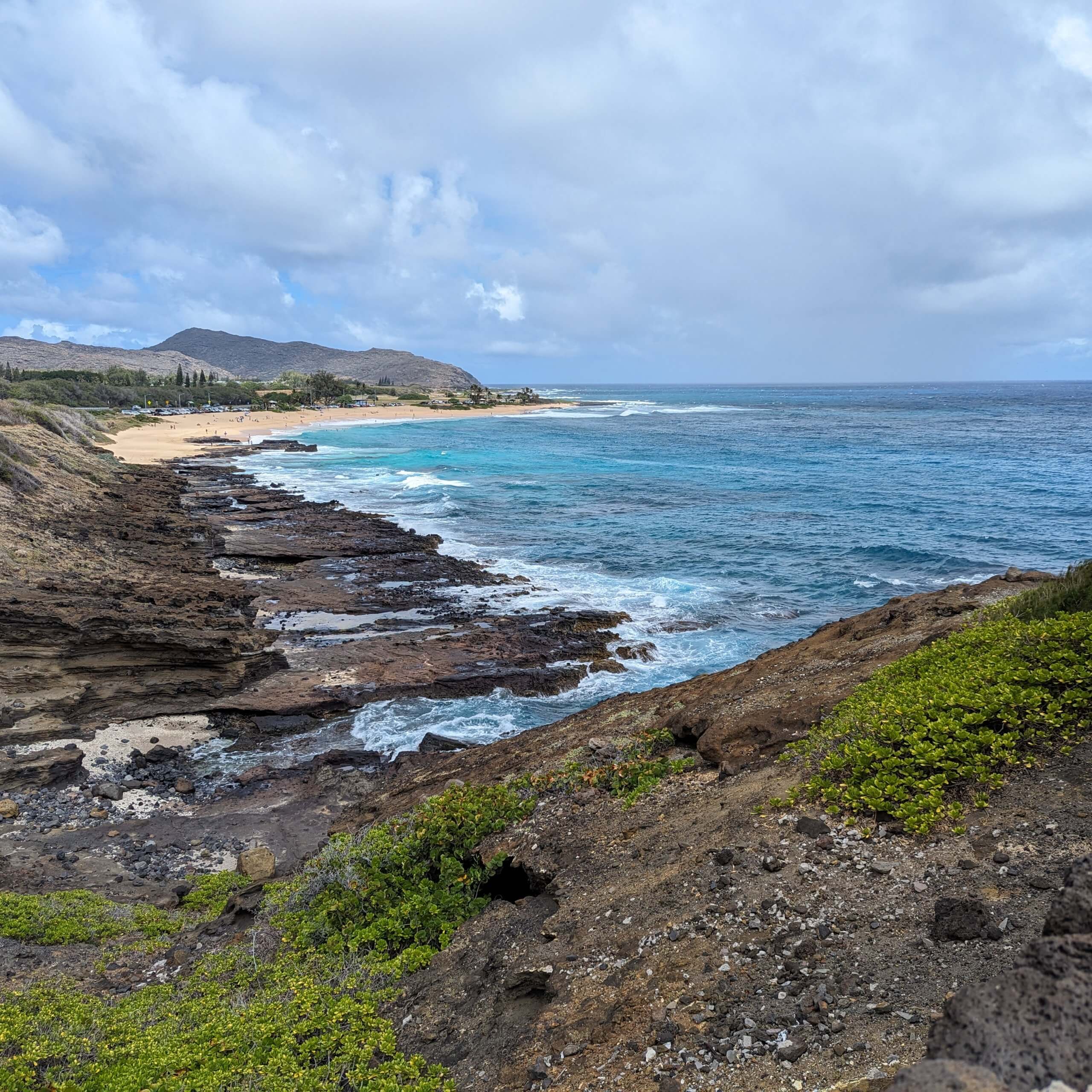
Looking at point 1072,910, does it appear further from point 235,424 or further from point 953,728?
point 235,424

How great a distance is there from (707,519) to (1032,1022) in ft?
127

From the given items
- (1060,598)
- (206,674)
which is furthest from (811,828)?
(206,674)

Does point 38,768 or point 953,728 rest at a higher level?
point 953,728

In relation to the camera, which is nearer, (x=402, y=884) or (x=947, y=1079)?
(x=947, y=1079)

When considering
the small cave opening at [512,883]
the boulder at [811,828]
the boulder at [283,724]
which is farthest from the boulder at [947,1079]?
the boulder at [283,724]

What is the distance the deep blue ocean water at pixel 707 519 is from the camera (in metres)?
22.8

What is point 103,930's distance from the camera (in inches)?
347

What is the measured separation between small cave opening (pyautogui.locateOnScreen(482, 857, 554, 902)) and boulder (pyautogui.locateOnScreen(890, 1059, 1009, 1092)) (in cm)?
518

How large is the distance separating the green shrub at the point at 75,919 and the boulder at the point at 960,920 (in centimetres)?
845

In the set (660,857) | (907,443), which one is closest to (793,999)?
(660,857)

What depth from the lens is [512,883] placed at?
7961 millimetres

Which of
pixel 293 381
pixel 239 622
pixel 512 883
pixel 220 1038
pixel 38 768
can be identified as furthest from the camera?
pixel 293 381

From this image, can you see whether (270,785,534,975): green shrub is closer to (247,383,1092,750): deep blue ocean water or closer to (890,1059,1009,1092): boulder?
(890,1059,1009,1092): boulder

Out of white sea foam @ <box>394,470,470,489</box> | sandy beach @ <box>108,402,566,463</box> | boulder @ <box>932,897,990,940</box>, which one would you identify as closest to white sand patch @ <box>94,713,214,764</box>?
boulder @ <box>932,897,990,940</box>
